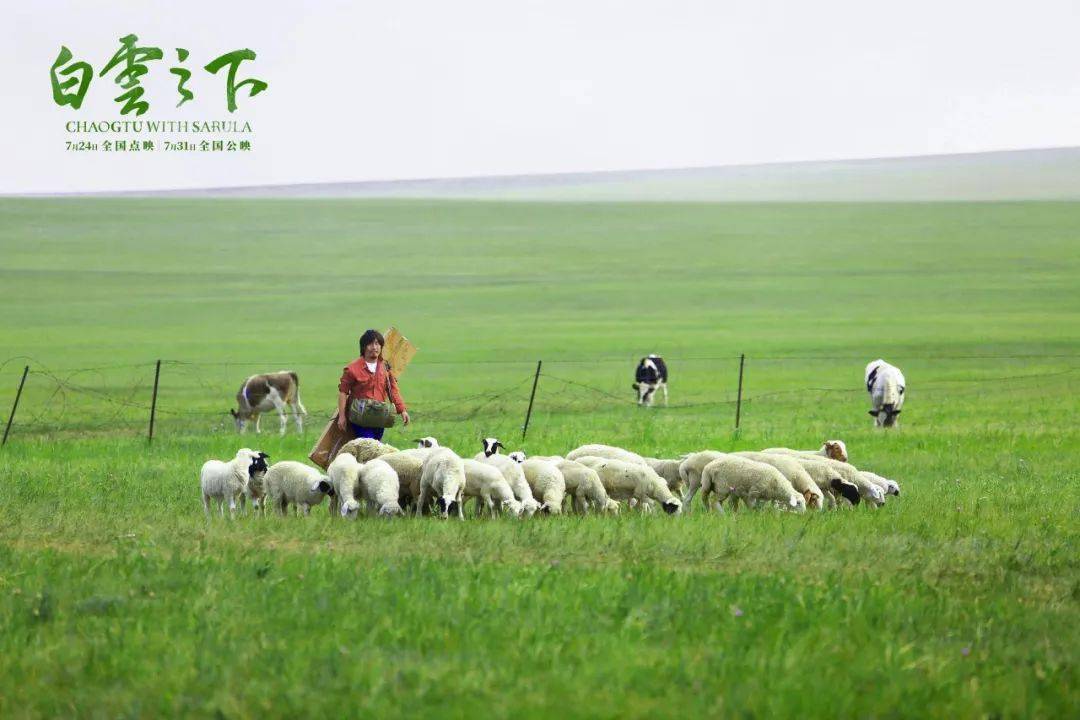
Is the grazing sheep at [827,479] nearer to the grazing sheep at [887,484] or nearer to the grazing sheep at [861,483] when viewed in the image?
the grazing sheep at [861,483]

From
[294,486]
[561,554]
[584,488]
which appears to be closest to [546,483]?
[584,488]

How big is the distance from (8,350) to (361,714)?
50119mm

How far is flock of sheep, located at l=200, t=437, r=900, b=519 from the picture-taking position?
572 inches

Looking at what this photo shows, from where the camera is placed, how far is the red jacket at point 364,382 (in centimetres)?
1628

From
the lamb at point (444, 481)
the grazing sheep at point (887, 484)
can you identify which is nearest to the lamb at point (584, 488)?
the lamb at point (444, 481)

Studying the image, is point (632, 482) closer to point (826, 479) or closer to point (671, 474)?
point (671, 474)

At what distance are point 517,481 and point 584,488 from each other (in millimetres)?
764

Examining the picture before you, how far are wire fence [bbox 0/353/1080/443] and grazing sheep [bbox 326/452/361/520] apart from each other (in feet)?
43.9

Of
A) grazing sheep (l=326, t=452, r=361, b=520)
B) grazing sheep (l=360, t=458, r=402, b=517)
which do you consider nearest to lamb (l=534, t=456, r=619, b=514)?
grazing sheep (l=360, t=458, r=402, b=517)

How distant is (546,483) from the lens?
49.2 ft

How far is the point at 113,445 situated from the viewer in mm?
23828

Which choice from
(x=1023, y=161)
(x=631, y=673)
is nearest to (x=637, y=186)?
(x=1023, y=161)

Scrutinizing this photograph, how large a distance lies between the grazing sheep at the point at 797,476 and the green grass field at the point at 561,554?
81 cm

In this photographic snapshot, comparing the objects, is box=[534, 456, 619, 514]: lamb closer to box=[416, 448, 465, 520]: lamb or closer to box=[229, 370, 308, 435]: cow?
box=[416, 448, 465, 520]: lamb
